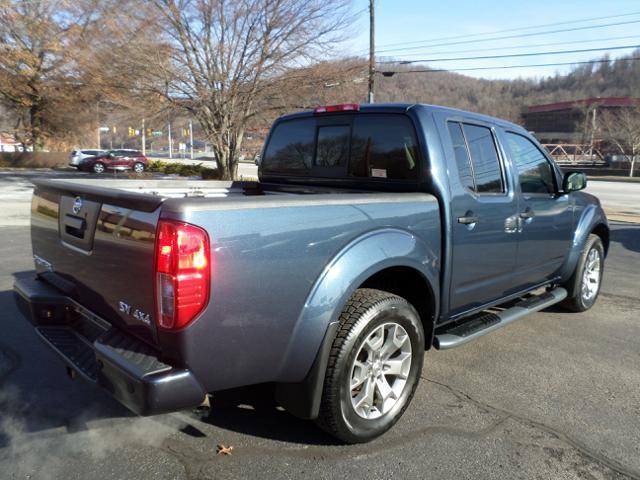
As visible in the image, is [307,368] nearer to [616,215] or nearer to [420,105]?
[420,105]

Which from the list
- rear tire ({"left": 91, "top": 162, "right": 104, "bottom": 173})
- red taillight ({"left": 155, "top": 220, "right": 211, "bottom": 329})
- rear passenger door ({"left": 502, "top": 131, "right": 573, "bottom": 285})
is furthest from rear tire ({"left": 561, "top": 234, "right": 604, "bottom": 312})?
rear tire ({"left": 91, "top": 162, "right": 104, "bottom": 173})

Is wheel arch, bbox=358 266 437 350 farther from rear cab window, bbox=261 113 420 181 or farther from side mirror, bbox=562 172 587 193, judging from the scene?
side mirror, bbox=562 172 587 193

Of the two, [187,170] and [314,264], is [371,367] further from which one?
[187,170]

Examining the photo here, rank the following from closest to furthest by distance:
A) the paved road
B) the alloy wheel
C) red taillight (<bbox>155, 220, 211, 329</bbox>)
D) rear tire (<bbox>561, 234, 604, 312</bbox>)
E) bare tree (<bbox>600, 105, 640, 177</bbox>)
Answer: red taillight (<bbox>155, 220, 211, 329</bbox>) < the alloy wheel < rear tire (<bbox>561, 234, 604, 312</bbox>) < the paved road < bare tree (<bbox>600, 105, 640, 177</bbox>)

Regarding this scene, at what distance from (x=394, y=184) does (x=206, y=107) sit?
1727cm

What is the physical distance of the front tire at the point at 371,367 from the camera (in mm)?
2695

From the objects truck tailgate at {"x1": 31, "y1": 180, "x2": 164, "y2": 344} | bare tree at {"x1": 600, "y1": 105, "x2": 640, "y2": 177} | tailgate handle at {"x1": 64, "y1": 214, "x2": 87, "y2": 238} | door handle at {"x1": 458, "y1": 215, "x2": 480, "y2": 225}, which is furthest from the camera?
bare tree at {"x1": 600, "y1": 105, "x2": 640, "y2": 177}

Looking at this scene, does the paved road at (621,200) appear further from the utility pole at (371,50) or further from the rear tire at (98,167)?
the rear tire at (98,167)

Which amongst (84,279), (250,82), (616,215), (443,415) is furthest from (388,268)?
(250,82)

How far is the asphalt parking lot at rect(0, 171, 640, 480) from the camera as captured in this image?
2672 mm

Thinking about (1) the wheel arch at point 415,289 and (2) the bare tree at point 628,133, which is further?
(2) the bare tree at point 628,133

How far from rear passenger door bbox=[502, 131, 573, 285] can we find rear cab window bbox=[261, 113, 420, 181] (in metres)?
1.05

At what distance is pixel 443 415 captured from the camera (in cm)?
326

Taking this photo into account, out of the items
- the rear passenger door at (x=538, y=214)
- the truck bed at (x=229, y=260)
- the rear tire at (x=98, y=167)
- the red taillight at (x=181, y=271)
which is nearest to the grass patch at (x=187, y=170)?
the rear tire at (x=98, y=167)
